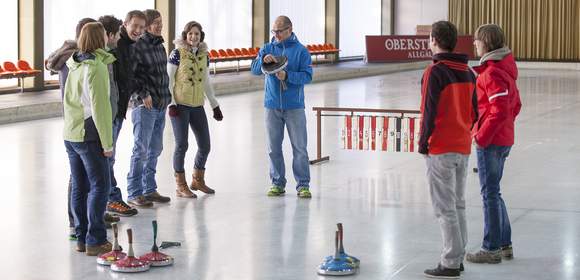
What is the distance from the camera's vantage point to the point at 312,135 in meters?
15.6

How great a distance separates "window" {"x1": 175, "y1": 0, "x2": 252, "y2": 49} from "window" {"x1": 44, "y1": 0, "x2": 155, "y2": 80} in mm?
3078

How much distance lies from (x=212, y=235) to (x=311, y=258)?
110cm

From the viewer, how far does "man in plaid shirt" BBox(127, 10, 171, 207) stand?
9.25 metres

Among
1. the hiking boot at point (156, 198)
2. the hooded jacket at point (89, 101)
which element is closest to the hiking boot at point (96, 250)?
the hooded jacket at point (89, 101)

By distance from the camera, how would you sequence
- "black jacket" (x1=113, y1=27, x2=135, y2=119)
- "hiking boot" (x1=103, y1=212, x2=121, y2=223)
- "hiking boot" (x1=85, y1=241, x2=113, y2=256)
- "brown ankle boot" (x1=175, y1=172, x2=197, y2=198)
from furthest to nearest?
"brown ankle boot" (x1=175, y1=172, x2=197, y2=198)
"hiking boot" (x1=103, y1=212, x2=121, y2=223)
"black jacket" (x1=113, y1=27, x2=135, y2=119)
"hiking boot" (x1=85, y1=241, x2=113, y2=256)

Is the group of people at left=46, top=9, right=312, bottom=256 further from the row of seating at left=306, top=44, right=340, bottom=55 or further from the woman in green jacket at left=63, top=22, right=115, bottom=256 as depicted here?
the row of seating at left=306, top=44, right=340, bottom=55

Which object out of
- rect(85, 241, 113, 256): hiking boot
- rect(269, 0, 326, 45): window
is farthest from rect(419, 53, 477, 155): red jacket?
rect(269, 0, 326, 45): window

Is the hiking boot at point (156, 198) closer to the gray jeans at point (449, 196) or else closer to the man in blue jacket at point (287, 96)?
the man in blue jacket at point (287, 96)

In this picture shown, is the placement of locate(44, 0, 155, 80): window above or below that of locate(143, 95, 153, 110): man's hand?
above

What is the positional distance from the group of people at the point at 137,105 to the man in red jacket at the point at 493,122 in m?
2.56

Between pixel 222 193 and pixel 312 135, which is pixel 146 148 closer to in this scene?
pixel 222 193

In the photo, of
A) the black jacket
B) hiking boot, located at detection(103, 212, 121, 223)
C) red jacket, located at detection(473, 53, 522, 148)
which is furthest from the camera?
hiking boot, located at detection(103, 212, 121, 223)

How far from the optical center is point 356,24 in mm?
39250

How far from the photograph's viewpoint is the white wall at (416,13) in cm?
4266
